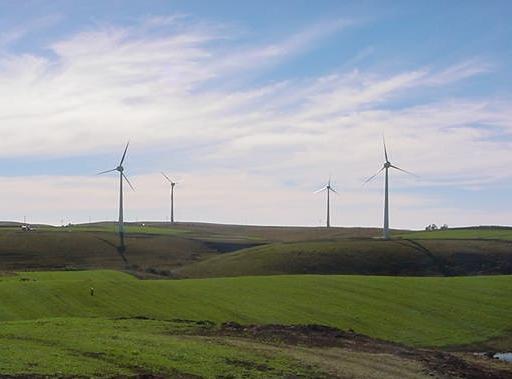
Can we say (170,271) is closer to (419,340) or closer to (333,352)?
(419,340)

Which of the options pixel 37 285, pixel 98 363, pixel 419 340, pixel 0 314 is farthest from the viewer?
pixel 37 285

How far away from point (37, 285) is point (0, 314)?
1141cm

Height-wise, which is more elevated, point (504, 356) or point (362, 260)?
point (362, 260)

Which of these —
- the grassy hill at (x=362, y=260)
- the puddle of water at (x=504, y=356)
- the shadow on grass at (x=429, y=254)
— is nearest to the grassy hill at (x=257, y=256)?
the grassy hill at (x=362, y=260)

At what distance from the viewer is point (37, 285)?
60656mm

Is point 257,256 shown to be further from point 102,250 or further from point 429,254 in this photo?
point 102,250

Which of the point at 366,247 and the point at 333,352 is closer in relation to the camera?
the point at 333,352

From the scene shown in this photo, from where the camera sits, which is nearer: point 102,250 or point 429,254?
point 429,254

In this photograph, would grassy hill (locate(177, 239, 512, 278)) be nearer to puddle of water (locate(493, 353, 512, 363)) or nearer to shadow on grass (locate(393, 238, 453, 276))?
shadow on grass (locate(393, 238, 453, 276))

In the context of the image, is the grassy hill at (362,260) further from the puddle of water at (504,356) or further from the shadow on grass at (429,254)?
the puddle of water at (504,356)

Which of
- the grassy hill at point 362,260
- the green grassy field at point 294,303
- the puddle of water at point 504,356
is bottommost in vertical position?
the puddle of water at point 504,356

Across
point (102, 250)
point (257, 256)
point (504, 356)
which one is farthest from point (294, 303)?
point (102, 250)

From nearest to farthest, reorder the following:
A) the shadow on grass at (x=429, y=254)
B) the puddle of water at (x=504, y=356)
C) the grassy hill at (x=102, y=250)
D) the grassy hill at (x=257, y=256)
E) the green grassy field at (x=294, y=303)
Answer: the puddle of water at (x=504, y=356) → the green grassy field at (x=294, y=303) → the grassy hill at (x=257, y=256) → the shadow on grass at (x=429, y=254) → the grassy hill at (x=102, y=250)

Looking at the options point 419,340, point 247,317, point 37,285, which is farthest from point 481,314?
point 37,285
